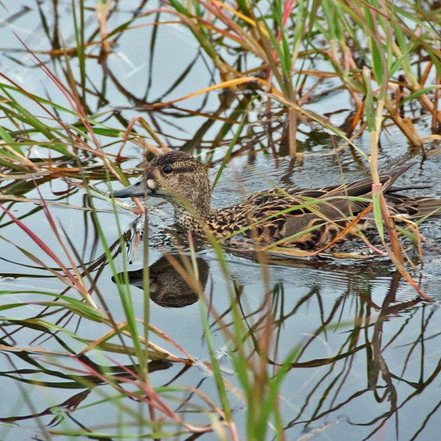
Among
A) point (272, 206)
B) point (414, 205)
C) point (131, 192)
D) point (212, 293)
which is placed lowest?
point (212, 293)

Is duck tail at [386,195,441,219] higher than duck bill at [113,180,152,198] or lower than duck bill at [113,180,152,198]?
lower

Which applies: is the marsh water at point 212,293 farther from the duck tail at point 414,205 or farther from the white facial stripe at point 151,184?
the white facial stripe at point 151,184

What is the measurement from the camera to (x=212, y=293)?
18.6 ft

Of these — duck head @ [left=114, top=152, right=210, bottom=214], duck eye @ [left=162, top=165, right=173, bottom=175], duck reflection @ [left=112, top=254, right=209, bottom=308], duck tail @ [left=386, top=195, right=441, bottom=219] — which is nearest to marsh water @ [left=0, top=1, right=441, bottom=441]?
duck reflection @ [left=112, top=254, right=209, bottom=308]

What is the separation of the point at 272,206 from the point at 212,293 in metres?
1.21

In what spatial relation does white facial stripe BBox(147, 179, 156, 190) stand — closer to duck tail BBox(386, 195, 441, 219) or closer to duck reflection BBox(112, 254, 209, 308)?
duck reflection BBox(112, 254, 209, 308)

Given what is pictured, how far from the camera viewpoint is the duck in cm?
639

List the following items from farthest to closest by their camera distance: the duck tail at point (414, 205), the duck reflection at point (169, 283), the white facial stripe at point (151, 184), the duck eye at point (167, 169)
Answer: the duck eye at point (167, 169)
the white facial stripe at point (151, 184)
the duck tail at point (414, 205)
the duck reflection at point (169, 283)

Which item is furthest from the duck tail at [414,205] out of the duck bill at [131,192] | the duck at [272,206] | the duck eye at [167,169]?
the duck bill at [131,192]

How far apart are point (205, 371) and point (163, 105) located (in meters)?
4.27

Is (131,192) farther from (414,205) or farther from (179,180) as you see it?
(414,205)

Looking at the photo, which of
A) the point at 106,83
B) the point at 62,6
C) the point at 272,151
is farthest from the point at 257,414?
the point at 62,6

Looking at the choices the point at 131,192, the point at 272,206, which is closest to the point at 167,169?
the point at 131,192

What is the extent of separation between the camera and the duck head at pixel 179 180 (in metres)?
6.91
